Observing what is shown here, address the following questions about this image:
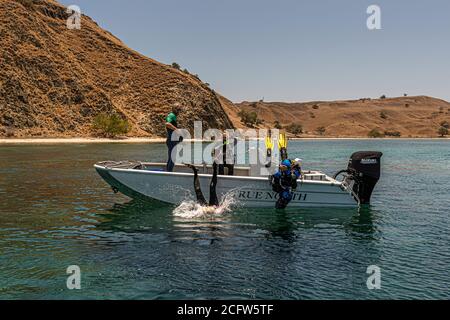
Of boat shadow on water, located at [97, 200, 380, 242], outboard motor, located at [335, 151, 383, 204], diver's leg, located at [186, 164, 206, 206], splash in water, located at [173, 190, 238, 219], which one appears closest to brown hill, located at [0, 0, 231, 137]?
boat shadow on water, located at [97, 200, 380, 242]

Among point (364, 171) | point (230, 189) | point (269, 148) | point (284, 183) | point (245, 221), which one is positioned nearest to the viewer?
point (245, 221)

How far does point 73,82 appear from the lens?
294ft

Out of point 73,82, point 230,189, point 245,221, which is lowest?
point 245,221

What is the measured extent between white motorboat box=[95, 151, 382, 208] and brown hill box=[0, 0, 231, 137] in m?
65.0

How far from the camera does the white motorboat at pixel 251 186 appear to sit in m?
15.2

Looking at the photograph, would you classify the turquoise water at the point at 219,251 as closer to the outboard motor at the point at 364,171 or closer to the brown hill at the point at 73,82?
the outboard motor at the point at 364,171

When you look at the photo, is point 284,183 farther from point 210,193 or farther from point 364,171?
point 364,171

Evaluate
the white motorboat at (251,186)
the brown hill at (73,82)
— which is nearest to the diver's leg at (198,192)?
the white motorboat at (251,186)

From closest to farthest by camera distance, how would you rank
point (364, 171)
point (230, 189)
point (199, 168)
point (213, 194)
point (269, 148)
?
1. point (213, 194)
2. point (230, 189)
3. point (364, 171)
4. point (269, 148)
5. point (199, 168)

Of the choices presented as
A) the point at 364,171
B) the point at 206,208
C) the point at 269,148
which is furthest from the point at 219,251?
the point at 364,171

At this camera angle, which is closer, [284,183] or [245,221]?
[245,221]

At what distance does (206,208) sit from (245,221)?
1.66m

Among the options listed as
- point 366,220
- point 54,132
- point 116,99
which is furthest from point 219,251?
point 116,99
